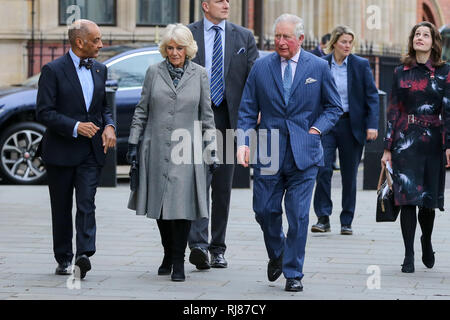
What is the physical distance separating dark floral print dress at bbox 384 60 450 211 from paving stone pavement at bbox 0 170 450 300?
577 millimetres

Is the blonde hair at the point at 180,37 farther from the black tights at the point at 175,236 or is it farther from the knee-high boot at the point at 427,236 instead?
the knee-high boot at the point at 427,236

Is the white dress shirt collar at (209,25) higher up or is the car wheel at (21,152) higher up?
the white dress shirt collar at (209,25)

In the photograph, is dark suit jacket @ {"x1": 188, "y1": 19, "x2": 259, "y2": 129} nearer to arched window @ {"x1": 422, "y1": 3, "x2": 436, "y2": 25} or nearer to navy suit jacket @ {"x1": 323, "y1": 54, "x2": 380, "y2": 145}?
navy suit jacket @ {"x1": 323, "y1": 54, "x2": 380, "y2": 145}

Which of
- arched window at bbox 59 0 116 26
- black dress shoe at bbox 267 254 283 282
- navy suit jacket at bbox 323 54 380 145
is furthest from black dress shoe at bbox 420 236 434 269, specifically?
arched window at bbox 59 0 116 26

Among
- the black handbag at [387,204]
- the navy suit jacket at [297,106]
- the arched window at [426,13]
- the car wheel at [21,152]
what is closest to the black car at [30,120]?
the car wheel at [21,152]

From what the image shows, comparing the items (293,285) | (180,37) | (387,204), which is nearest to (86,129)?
(180,37)

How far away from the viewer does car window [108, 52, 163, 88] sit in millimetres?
15421

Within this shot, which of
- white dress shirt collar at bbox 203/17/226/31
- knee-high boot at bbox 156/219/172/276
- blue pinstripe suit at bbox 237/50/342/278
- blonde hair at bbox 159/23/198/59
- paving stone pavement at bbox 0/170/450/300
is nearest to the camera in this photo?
paving stone pavement at bbox 0/170/450/300

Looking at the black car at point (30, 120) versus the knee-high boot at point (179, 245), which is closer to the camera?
the knee-high boot at point (179, 245)

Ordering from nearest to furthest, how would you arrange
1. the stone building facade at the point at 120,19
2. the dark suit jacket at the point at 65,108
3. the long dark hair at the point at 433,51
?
the dark suit jacket at the point at 65,108 < the long dark hair at the point at 433,51 < the stone building facade at the point at 120,19

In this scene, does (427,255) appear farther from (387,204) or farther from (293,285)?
(293,285)

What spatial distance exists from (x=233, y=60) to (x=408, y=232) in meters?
1.75

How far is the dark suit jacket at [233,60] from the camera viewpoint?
344 inches

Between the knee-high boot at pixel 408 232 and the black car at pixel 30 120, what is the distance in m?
6.96
